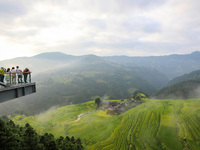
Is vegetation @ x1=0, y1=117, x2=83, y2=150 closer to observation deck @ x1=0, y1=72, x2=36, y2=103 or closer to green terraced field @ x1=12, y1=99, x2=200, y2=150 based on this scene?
observation deck @ x1=0, y1=72, x2=36, y2=103

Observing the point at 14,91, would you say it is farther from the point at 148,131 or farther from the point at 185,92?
the point at 185,92

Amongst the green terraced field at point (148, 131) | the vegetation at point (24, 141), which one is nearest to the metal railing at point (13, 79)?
the vegetation at point (24, 141)

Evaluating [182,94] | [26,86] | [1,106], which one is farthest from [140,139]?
[1,106]

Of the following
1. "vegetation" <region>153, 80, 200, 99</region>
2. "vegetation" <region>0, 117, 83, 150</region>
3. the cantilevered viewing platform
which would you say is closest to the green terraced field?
"vegetation" <region>0, 117, 83, 150</region>

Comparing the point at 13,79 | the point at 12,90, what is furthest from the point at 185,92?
the point at 12,90

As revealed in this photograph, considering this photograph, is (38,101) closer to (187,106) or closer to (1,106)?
(1,106)

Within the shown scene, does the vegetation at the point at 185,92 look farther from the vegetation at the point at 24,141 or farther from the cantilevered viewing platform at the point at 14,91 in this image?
the cantilevered viewing platform at the point at 14,91
